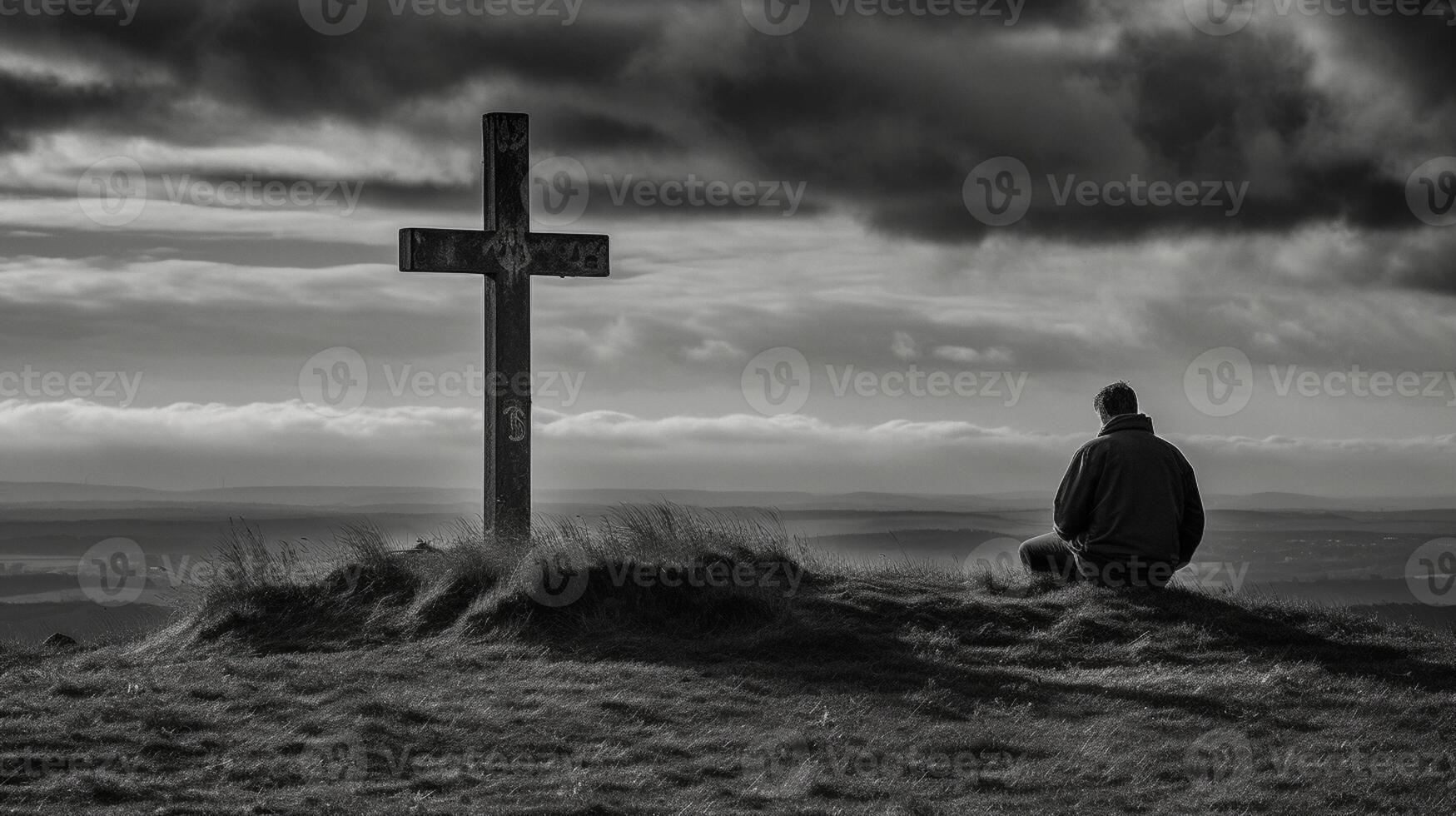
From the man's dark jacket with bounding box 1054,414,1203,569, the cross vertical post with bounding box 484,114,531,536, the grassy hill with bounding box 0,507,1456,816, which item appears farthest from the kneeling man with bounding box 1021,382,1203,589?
the cross vertical post with bounding box 484,114,531,536

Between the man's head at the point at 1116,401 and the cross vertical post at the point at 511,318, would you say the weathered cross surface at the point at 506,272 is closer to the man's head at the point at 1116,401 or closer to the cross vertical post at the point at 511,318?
the cross vertical post at the point at 511,318

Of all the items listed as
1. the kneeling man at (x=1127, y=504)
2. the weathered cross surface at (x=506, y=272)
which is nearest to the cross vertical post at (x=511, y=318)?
the weathered cross surface at (x=506, y=272)

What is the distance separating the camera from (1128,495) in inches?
412

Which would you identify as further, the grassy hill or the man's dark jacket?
the man's dark jacket

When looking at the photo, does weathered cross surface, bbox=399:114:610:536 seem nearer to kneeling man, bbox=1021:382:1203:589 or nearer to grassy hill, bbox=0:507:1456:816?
grassy hill, bbox=0:507:1456:816

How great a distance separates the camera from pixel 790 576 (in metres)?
11.4

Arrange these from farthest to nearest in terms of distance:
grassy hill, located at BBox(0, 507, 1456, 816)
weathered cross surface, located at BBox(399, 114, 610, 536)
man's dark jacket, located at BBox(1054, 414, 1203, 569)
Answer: weathered cross surface, located at BBox(399, 114, 610, 536)
man's dark jacket, located at BBox(1054, 414, 1203, 569)
grassy hill, located at BBox(0, 507, 1456, 816)

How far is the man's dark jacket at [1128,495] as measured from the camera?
412 inches

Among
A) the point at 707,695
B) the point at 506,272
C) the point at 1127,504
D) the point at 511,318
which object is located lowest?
the point at 707,695

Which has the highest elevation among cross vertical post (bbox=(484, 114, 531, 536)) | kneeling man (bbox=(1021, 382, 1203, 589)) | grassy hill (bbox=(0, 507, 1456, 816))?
cross vertical post (bbox=(484, 114, 531, 536))

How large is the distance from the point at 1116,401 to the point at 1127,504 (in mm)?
881

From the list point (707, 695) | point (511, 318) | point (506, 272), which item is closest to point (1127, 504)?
point (707, 695)

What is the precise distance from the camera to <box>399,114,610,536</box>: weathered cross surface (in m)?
12.6

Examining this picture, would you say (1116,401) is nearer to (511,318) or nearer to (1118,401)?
(1118,401)
